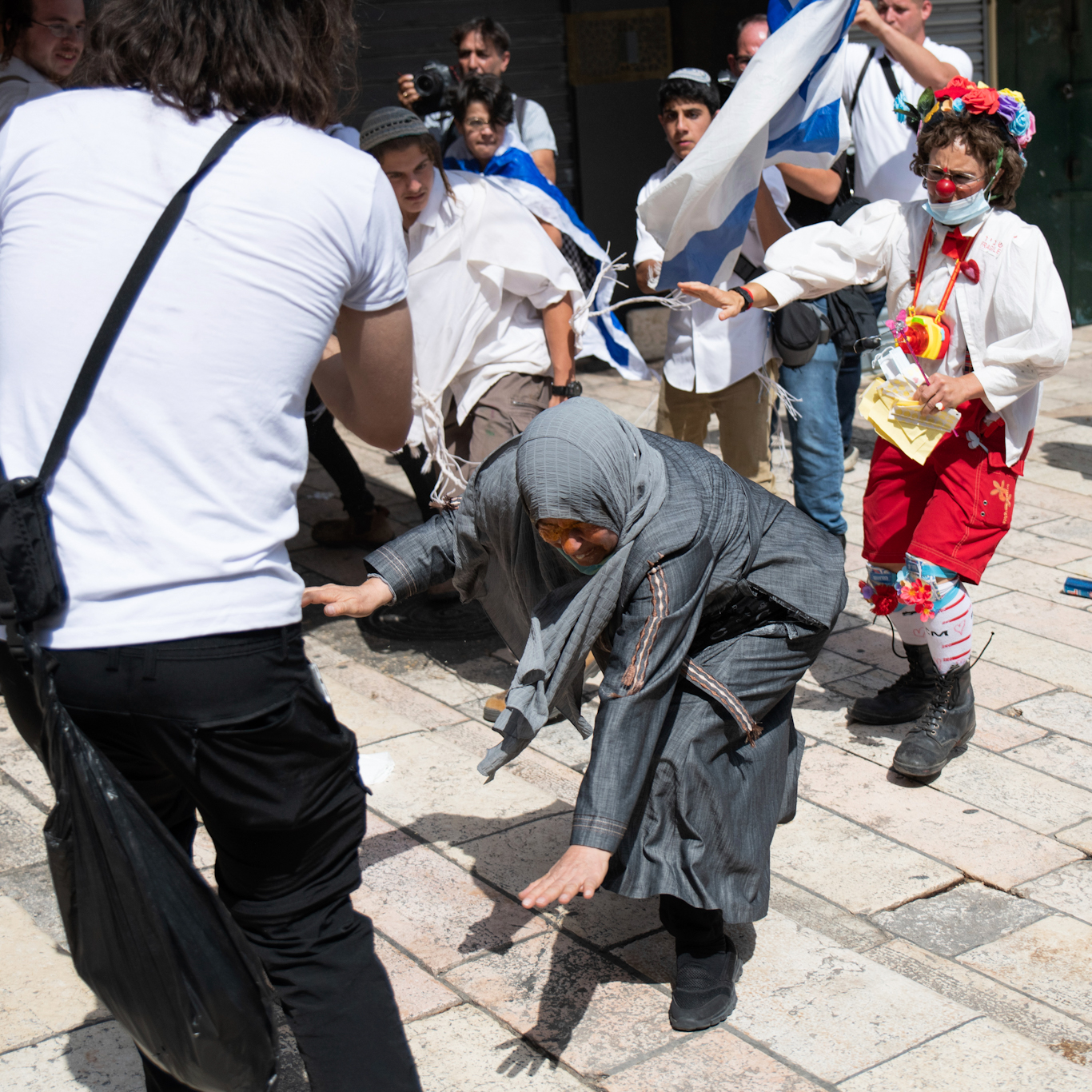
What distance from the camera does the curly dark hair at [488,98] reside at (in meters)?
5.83

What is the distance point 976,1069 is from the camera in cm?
249

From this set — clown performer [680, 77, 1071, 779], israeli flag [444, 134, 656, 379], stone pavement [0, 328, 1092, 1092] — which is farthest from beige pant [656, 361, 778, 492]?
clown performer [680, 77, 1071, 779]

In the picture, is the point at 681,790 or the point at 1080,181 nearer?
the point at 681,790

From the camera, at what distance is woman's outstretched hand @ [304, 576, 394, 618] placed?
248 centimetres

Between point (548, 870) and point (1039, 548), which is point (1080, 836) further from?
point (1039, 548)

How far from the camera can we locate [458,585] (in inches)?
113

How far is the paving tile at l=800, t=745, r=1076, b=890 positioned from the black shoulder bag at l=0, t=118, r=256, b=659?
2439 millimetres

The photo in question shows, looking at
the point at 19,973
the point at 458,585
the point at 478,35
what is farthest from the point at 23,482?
the point at 478,35

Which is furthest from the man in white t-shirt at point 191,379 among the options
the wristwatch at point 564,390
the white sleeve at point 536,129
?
the white sleeve at point 536,129

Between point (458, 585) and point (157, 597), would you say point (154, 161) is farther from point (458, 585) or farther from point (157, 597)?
point (458, 585)

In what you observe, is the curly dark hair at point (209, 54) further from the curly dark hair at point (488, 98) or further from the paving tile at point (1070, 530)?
the paving tile at point (1070, 530)

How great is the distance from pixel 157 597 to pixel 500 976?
149cm

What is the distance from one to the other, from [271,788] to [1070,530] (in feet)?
15.9

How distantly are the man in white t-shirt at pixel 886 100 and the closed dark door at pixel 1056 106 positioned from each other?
4.20 metres
